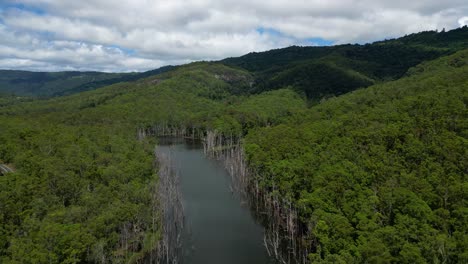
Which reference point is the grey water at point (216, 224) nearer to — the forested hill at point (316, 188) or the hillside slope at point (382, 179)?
the forested hill at point (316, 188)

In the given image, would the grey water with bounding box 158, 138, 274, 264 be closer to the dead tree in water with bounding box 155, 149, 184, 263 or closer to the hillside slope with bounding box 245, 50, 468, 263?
the dead tree in water with bounding box 155, 149, 184, 263

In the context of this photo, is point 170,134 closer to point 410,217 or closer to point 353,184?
point 353,184

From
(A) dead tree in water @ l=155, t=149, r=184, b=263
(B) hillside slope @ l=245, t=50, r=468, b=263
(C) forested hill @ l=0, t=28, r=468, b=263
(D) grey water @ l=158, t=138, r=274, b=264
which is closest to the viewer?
(B) hillside slope @ l=245, t=50, r=468, b=263

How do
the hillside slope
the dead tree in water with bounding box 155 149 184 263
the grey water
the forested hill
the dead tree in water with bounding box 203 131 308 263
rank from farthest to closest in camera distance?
the dead tree in water with bounding box 203 131 308 263, the grey water, the dead tree in water with bounding box 155 149 184 263, the forested hill, the hillside slope

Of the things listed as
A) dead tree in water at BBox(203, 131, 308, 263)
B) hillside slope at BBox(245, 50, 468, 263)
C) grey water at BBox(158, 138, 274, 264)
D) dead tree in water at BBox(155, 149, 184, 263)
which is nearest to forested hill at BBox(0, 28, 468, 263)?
hillside slope at BBox(245, 50, 468, 263)

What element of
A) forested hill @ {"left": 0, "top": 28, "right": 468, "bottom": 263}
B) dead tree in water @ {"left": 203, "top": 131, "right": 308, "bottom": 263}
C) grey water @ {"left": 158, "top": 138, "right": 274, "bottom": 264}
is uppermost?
forested hill @ {"left": 0, "top": 28, "right": 468, "bottom": 263}

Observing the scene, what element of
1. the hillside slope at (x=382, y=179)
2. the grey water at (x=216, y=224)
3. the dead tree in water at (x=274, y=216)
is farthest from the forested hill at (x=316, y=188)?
the grey water at (x=216, y=224)

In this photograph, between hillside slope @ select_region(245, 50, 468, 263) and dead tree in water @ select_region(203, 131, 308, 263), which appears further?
dead tree in water @ select_region(203, 131, 308, 263)

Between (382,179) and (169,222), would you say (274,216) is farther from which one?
(382,179)

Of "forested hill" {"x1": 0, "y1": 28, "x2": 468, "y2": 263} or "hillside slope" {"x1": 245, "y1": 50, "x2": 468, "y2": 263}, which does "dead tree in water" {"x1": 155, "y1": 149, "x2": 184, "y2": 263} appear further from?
"hillside slope" {"x1": 245, "y1": 50, "x2": 468, "y2": 263}

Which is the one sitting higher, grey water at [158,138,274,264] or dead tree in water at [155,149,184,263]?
dead tree in water at [155,149,184,263]
